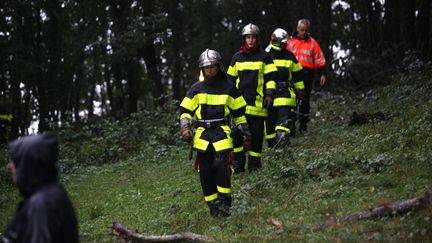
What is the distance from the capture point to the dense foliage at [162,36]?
22.3 meters

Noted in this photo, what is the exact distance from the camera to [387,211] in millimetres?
6973

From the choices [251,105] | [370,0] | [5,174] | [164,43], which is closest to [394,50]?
[370,0]

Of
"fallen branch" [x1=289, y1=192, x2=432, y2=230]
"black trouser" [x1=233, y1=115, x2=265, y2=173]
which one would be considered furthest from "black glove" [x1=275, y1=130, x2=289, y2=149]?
"fallen branch" [x1=289, y1=192, x2=432, y2=230]

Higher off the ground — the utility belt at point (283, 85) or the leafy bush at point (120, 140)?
the utility belt at point (283, 85)

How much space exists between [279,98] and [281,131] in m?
0.68

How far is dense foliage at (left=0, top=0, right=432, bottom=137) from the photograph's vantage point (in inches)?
878

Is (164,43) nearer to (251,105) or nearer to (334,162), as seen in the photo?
(251,105)

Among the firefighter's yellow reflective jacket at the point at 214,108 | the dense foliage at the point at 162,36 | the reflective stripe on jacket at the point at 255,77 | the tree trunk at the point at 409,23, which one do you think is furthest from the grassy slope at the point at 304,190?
→ the dense foliage at the point at 162,36

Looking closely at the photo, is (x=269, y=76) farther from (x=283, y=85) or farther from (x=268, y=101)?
(x=283, y=85)

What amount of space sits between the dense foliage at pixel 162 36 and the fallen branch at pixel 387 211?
45.6 ft

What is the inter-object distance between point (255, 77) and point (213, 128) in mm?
2622

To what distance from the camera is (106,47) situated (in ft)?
83.6

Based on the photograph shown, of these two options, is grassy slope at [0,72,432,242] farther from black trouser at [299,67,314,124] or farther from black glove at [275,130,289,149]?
black trouser at [299,67,314,124]

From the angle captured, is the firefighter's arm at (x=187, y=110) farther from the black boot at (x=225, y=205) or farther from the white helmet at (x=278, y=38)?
the white helmet at (x=278, y=38)
